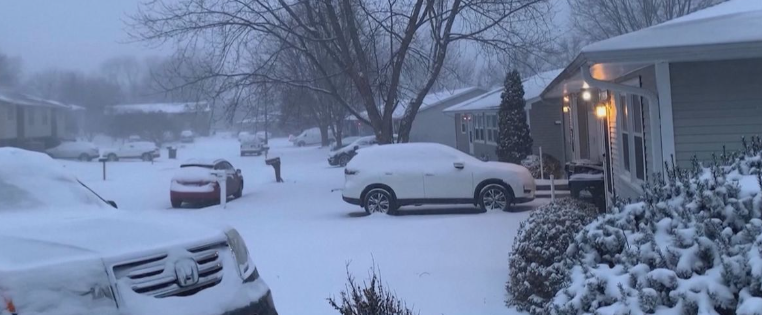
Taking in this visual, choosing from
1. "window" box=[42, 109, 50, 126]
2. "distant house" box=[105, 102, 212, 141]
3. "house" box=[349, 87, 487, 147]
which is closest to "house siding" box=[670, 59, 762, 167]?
"house" box=[349, 87, 487, 147]

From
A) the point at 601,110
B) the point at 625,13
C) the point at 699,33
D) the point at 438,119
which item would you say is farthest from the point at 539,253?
the point at 625,13

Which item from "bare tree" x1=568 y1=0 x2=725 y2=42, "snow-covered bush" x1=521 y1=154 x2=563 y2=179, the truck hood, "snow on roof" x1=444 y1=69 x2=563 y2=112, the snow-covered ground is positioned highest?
"bare tree" x1=568 y1=0 x2=725 y2=42

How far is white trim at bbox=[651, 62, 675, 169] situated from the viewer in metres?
8.52

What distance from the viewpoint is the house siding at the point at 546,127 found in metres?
25.4

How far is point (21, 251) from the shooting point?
3641mm

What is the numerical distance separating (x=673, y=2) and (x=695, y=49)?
113ft

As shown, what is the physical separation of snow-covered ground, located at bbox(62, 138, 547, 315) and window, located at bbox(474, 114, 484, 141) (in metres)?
13.2

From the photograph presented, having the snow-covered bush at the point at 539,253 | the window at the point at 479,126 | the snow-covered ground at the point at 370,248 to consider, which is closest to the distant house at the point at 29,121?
the window at the point at 479,126

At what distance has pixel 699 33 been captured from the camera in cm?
798

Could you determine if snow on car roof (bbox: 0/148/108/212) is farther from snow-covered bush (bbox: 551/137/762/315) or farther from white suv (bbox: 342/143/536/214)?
white suv (bbox: 342/143/536/214)

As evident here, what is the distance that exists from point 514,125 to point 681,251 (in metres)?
21.2

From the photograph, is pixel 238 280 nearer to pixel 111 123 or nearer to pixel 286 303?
pixel 286 303

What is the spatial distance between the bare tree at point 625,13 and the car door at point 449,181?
25935 millimetres

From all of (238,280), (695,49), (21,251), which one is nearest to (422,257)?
(695,49)
